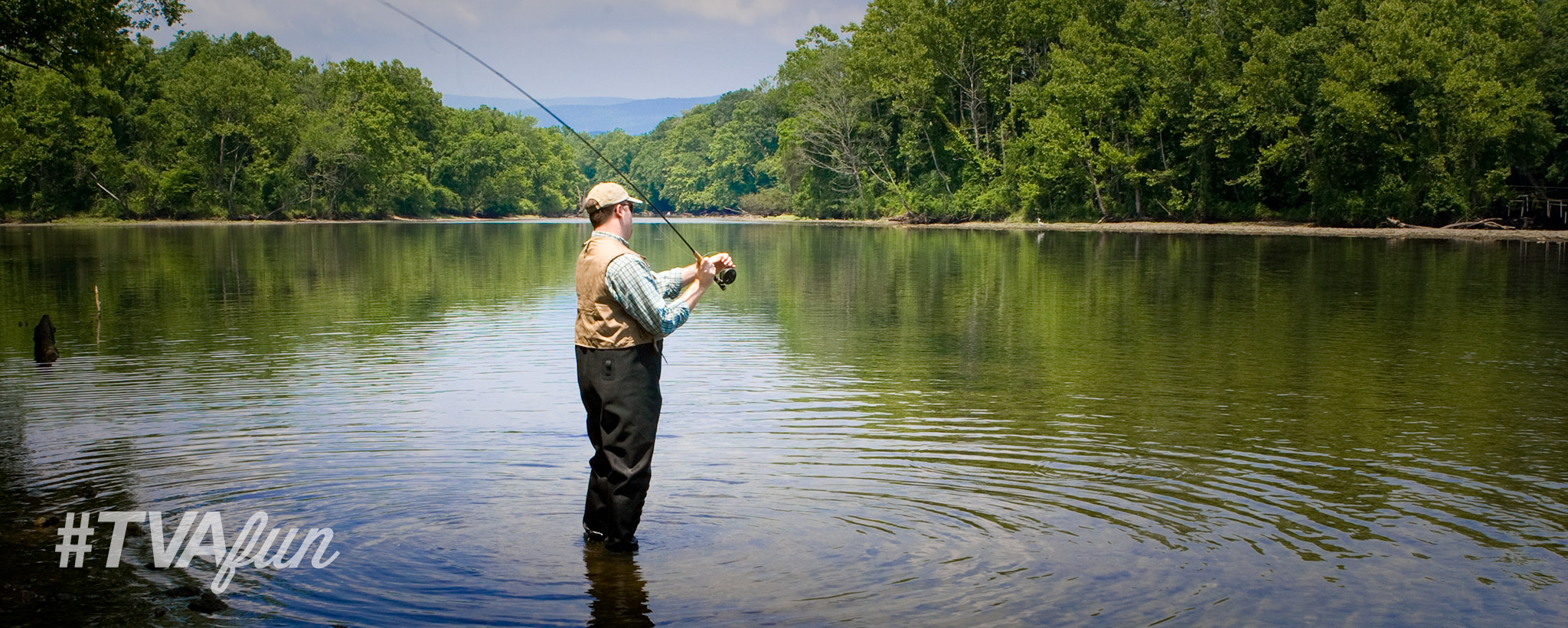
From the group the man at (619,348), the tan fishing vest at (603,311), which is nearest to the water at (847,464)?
the man at (619,348)

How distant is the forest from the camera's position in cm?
5250

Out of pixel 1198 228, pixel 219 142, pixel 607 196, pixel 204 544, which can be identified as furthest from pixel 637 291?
pixel 219 142

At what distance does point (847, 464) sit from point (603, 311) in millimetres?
3106

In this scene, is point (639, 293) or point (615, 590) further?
point (639, 293)

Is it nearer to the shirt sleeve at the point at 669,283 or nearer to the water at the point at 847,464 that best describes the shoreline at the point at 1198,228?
the water at the point at 847,464

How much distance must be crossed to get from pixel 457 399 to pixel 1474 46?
52811 mm

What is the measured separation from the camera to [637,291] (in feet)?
20.0

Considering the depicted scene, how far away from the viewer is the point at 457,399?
38.2ft

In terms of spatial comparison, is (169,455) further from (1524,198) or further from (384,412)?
(1524,198)

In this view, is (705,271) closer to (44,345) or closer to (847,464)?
(847,464)

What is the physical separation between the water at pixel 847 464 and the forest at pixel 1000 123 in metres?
18.2

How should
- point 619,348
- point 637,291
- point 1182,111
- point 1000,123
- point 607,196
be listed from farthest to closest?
1. point 1000,123
2. point 1182,111
3. point 607,196
4. point 619,348
5. point 637,291

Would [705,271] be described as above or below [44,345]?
above

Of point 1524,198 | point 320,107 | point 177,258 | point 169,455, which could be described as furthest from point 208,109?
point 169,455
